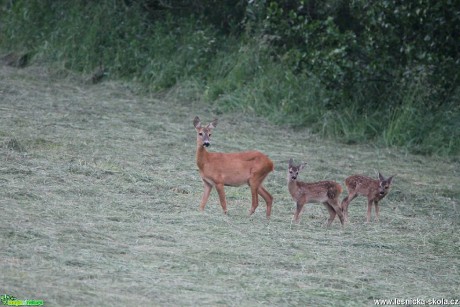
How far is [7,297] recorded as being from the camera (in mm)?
6586

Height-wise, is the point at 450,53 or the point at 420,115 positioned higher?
the point at 450,53

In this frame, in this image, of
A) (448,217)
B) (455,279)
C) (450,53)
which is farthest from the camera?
(450,53)

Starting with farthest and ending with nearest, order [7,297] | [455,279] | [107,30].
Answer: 1. [107,30]
2. [455,279]
3. [7,297]

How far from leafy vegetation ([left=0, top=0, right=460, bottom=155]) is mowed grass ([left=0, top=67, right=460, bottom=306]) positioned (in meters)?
0.85

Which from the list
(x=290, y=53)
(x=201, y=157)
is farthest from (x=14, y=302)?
(x=290, y=53)

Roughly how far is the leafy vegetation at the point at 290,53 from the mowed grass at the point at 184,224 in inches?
33.4

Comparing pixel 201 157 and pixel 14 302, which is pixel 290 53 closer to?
pixel 201 157

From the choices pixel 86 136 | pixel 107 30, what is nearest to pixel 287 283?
pixel 86 136

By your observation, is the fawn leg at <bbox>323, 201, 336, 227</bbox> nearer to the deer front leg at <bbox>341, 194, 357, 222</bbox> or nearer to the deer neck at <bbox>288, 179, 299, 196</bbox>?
the deer front leg at <bbox>341, 194, 357, 222</bbox>

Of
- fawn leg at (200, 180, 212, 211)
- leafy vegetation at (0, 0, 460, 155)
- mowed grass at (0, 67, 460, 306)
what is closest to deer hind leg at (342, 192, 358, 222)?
mowed grass at (0, 67, 460, 306)

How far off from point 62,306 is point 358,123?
33.3 feet

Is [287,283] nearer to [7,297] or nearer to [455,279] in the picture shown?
[455,279]

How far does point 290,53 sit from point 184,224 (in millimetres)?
8093

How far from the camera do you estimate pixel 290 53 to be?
17250 millimetres
